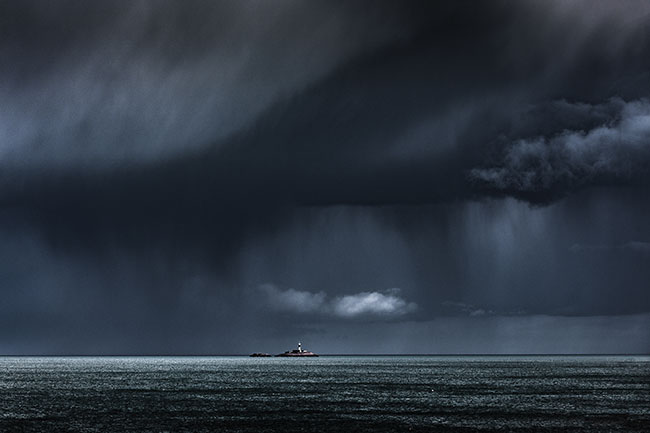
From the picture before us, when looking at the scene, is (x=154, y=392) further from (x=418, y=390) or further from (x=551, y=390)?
(x=551, y=390)

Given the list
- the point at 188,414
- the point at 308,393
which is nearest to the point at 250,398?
the point at 308,393

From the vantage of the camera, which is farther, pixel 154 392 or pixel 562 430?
pixel 154 392

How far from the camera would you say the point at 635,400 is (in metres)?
127

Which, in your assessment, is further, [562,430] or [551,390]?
[551,390]

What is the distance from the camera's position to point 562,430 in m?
86.1

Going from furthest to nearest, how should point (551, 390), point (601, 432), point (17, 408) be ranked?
point (551, 390), point (17, 408), point (601, 432)

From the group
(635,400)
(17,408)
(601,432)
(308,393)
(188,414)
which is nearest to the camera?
(601,432)

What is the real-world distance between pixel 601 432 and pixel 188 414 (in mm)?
53091

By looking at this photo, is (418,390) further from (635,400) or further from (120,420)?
(120,420)

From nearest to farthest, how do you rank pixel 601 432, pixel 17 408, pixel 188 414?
pixel 601 432 < pixel 188 414 < pixel 17 408

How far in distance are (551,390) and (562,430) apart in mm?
74754

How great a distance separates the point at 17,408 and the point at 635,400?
3922 inches

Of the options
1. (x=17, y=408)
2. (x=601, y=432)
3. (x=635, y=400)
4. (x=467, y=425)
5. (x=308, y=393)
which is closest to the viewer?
(x=601, y=432)

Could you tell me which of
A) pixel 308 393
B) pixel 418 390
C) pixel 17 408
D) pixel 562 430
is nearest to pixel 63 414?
pixel 17 408
